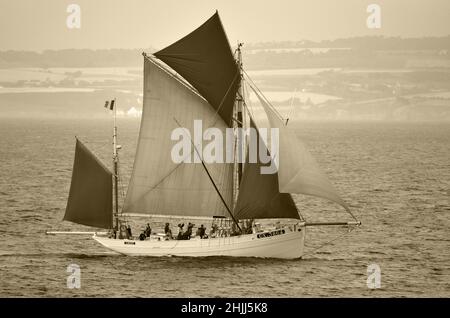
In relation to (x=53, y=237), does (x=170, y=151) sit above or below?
above

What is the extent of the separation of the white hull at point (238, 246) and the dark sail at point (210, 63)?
320 inches

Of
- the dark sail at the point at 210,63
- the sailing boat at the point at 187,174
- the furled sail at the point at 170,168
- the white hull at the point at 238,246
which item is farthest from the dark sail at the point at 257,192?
the dark sail at the point at 210,63

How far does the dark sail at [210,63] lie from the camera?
6259 cm

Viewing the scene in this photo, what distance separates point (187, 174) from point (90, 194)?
Result: 6.72 metres

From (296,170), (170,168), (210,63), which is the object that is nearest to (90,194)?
(170,168)

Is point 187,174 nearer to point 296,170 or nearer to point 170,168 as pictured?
point 170,168

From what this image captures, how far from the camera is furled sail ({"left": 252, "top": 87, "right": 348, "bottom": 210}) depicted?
59.4 m

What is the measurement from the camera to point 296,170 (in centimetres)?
5972

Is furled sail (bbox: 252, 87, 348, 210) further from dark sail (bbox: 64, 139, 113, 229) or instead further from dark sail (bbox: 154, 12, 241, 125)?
dark sail (bbox: 64, 139, 113, 229)

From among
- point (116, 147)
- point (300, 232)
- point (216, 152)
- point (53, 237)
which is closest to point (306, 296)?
point (300, 232)

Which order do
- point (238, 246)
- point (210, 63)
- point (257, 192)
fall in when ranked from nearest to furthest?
1. point (257, 192)
2. point (238, 246)
3. point (210, 63)
